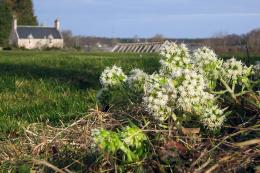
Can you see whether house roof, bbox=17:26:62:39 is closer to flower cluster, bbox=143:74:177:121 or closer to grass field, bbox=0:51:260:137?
grass field, bbox=0:51:260:137

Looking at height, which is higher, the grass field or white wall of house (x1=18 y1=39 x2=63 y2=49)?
the grass field

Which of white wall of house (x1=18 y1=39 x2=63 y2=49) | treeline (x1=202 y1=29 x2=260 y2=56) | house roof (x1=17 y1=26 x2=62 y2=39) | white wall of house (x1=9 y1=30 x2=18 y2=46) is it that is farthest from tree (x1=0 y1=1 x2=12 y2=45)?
treeline (x1=202 y1=29 x2=260 y2=56)

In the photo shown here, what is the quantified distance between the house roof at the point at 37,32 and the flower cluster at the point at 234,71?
292 feet

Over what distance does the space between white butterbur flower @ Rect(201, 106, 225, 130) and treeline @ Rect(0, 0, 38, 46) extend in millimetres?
80796

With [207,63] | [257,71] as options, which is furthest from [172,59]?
[257,71]

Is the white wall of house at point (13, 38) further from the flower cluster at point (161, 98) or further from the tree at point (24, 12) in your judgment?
the flower cluster at point (161, 98)

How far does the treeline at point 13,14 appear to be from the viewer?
8258cm

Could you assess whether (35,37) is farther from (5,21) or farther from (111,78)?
(111,78)

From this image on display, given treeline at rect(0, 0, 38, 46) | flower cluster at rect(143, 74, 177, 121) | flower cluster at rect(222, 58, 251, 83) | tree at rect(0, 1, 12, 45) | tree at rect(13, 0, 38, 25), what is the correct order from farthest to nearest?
tree at rect(13, 0, 38, 25)
treeline at rect(0, 0, 38, 46)
tree at rect(0, 1, 12, 45)
flower cluster at rect(222, 58, 251, 83)
flower cluster at rect(143, 74, 177, 121)

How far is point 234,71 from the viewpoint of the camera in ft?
7.88

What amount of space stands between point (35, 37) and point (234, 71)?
9030 centimetres

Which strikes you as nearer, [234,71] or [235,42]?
[234,71]

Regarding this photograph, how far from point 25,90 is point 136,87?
5.33m

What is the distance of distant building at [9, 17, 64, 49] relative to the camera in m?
90.3
